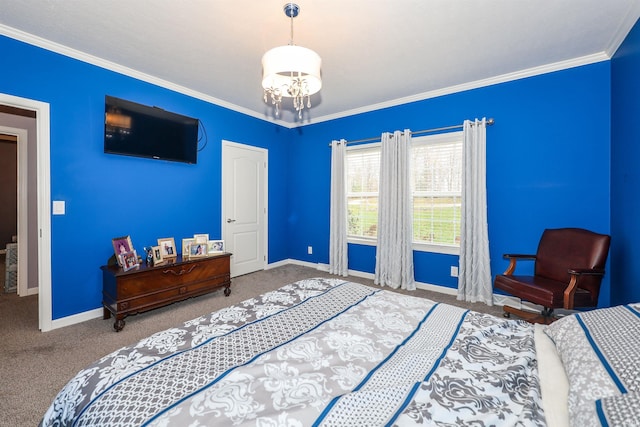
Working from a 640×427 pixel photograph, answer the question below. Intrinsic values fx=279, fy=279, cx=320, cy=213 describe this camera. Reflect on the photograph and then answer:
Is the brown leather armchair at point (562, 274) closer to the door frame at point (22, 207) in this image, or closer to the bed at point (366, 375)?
the bed at point (366, 375)

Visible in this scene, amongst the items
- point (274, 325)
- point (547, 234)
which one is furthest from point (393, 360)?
point (547, 234)

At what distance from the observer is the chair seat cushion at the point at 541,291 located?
2.36 meters

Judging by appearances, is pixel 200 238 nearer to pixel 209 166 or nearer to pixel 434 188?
pixel 209 166

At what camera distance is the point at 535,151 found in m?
3.12

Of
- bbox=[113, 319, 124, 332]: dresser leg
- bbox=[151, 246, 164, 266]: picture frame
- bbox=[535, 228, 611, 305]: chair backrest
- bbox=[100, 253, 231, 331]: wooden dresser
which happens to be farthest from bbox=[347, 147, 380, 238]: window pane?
bbox=[113, 319, 124, 332]: dresser leg

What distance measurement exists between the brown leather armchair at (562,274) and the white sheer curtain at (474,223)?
15.9 inches

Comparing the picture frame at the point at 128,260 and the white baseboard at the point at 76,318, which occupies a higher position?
the picture frame at the point at 128,260

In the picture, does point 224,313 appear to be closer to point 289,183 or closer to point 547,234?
point 547,234

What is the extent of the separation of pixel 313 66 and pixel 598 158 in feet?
10.0

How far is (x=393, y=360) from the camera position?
3.55 ft

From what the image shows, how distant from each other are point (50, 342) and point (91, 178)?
1.55 metres

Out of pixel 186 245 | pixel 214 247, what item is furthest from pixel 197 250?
pixel 214 247

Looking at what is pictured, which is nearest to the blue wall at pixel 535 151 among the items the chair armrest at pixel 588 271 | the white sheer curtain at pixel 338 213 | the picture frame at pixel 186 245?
the chair armrest at pixel 588 271

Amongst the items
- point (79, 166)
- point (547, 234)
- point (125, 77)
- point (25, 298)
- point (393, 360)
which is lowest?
point (25, 298)
